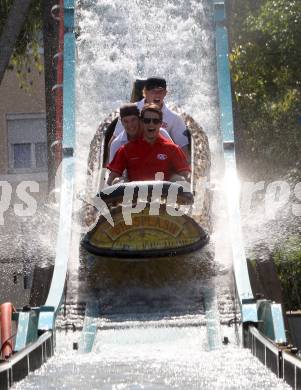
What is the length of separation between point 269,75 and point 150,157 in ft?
19.3

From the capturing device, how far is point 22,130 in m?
23.6

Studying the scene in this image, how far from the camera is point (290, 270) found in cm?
1706

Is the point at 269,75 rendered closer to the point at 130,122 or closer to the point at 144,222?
the point at 130,122

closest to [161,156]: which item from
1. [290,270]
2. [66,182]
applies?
[66,182]

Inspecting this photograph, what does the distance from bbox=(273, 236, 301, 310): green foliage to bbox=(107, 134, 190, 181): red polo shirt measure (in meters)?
6.56

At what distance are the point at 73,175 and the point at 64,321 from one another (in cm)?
199

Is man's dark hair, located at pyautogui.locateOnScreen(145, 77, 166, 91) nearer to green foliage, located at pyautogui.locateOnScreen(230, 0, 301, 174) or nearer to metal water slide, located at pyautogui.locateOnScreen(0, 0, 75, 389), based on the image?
metal water slide, located at pyautogui.locateOnScreen(0, 0, 75, 389)

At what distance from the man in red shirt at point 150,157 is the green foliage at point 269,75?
15.5ft

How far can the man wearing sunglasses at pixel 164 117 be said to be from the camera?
9.66m

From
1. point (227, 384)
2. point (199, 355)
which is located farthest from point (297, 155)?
point (227, 384)

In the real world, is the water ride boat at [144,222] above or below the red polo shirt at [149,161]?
below

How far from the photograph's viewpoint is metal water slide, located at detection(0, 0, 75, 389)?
19.6 feet

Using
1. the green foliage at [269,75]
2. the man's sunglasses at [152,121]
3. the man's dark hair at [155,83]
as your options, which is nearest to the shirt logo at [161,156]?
the man's sunglasses at [152,121]

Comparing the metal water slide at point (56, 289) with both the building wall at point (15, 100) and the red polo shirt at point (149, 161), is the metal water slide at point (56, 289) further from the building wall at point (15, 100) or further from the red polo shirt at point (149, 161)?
the building wall at point (15, 100)
